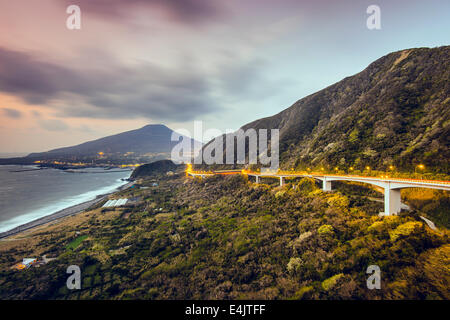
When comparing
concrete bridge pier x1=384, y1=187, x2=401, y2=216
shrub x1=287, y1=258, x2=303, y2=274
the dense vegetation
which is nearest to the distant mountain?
the dense vegetation

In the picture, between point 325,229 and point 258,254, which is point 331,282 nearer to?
point 325,229

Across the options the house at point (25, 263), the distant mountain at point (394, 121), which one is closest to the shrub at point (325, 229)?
the distant mountain at point (394, 121)

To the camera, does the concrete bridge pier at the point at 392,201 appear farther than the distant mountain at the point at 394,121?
No

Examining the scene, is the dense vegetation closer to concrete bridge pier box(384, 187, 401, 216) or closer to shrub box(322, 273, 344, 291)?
shrub box(322, 273, 344, 291)

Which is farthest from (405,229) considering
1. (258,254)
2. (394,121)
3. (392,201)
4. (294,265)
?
(394,121)

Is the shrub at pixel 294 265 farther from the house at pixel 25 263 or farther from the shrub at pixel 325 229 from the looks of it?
the house at pixel 25 263

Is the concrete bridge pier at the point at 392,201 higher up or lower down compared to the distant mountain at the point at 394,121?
lower down

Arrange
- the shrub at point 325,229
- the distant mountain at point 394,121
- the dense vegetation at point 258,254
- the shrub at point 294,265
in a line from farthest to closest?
the distant mountain at point 394,121
the shrub at point 325,229
the shrub at point 294,265
the dense vegetation at point 258,254
